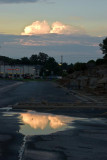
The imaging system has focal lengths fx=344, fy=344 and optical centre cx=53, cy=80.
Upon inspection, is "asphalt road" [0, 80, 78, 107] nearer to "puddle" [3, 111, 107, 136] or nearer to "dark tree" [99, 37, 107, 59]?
"puddle" [3, 111, 107, 136]

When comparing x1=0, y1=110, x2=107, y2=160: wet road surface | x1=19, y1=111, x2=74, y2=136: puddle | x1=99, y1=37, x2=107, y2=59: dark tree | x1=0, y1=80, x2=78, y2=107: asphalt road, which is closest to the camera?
x1=0, y1=110, x2=107, y2=160: wet road surface

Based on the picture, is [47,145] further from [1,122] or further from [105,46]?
[105,46]

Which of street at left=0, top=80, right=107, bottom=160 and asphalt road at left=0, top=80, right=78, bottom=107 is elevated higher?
street at left=0, top=80, right=107, bottom=160

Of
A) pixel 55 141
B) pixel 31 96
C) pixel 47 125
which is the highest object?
pixel 55 141

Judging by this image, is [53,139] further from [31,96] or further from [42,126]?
[31,96]

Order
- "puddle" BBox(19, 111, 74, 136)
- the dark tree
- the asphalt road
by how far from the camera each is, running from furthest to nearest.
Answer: the dark tree < the asphalt road < "puddle" BBox(19, 111, 74, 136)

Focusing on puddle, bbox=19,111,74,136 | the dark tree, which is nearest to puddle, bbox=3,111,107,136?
puddle, bbox=19,111,74,136

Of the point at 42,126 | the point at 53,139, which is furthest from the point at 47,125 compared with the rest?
the point at 53,139

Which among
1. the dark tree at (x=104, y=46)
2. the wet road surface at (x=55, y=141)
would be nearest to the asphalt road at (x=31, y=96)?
the wet road surface at (x=55, y=141)

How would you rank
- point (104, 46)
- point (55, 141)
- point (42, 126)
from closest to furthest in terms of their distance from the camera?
1. point (55, 141)
2. point (42, 126)
3. point (104, 46)

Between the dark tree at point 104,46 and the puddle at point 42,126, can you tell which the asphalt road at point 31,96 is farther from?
the dark tree at point 104,46

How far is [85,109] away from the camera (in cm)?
2208

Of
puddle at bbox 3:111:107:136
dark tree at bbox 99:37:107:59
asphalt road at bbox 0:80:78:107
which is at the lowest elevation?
asphalt road at bbox 0:80:78:107

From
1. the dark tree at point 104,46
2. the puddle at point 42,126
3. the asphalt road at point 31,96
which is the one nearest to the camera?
the puddle at point 42,126
